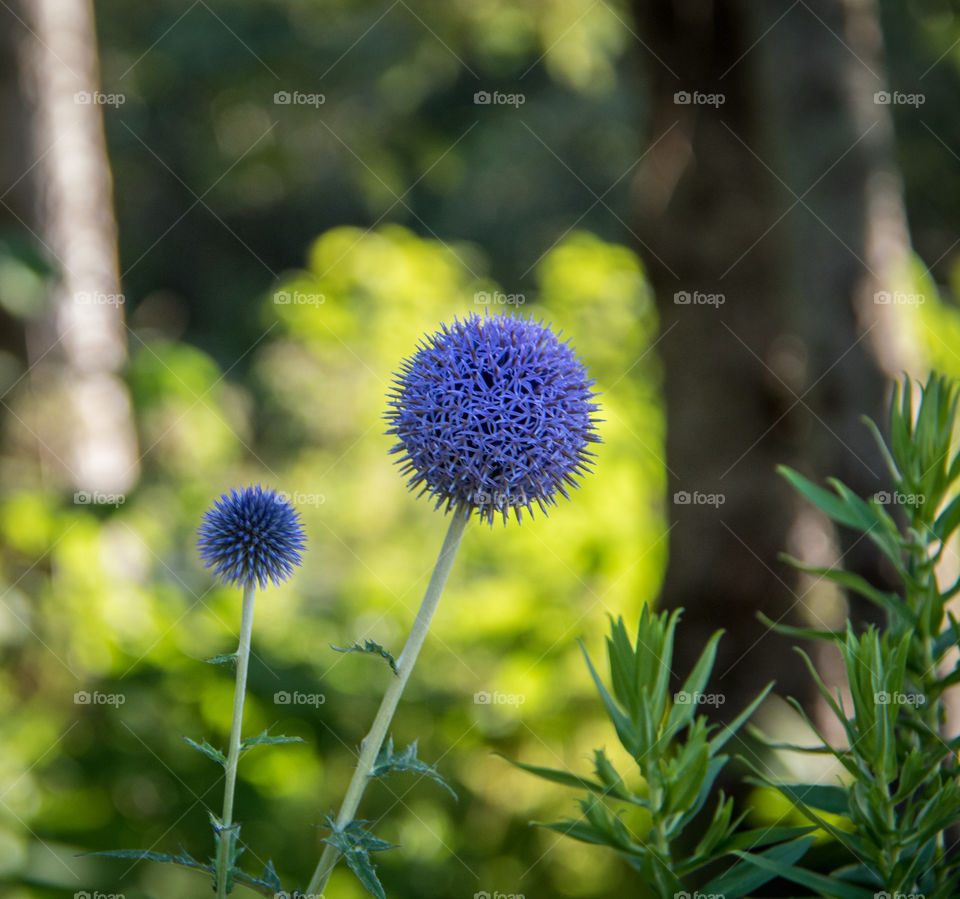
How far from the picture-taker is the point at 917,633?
1.26 m

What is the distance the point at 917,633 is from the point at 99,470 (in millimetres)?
4348

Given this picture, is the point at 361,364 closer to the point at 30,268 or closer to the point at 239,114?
the point at 30,268

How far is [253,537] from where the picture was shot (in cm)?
131
